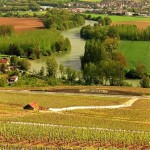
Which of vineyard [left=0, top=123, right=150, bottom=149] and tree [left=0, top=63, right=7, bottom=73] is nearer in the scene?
vineyard [left=0, top=123, right=150, bottom=149]

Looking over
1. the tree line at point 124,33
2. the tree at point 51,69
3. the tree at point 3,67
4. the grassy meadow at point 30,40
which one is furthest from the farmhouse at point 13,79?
the tree line at point 124,33

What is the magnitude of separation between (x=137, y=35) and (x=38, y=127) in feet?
209

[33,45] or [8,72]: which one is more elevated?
[33,45]

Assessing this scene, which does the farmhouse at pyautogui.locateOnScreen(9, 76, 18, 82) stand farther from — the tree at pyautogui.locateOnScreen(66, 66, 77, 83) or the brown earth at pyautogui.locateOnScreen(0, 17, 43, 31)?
the brown earth at pyautogui.locateOnScreen(0, 17, 43, 31)

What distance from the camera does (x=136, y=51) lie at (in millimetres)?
74438

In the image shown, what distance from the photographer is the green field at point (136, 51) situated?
65.8m

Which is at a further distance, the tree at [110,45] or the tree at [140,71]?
the tree at [110,45]

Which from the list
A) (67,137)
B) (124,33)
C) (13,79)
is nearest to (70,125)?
(67,137)

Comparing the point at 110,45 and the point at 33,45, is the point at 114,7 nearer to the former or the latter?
the point at 33,45

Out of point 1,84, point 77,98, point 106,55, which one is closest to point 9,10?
point 106,55

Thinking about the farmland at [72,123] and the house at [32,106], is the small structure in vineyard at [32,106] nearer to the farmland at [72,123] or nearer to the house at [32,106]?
the house at [32,106]

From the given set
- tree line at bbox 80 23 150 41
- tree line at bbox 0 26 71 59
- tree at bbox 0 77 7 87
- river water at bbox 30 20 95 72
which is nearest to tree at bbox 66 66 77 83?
tree at bbox 0 77 7 87

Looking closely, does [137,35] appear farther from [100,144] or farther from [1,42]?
[100,144]

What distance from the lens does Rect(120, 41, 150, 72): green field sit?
2589 inches
